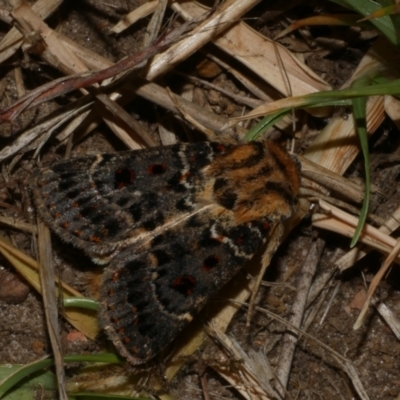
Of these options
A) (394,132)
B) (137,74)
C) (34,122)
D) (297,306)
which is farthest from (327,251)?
(34,122)

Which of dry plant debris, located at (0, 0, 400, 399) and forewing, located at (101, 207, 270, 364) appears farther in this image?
dry plant debris, located at (0, 0, 400, 399)

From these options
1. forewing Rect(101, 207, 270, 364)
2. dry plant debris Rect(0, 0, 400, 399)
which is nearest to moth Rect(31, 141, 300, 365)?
forewing Rect(101, 207, 270, 364)

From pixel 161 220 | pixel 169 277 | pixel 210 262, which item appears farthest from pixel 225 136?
pixel 169 277

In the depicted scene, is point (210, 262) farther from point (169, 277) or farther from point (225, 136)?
point (225, 136)

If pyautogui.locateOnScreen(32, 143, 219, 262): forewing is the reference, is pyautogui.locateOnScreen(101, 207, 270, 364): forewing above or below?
below

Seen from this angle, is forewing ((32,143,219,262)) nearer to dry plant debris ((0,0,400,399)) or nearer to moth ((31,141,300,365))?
moth ((31,141,300,365))

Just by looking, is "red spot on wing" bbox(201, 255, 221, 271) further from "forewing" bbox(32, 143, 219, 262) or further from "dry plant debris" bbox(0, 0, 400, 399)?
"dry plant debris" bbox(0, 0, 400, 399)

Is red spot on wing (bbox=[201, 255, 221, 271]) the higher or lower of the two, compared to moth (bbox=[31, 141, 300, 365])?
lower

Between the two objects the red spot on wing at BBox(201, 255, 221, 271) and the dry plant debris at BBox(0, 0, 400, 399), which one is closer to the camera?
the red spot on wing at BBox(201, 255, 221, 271)
